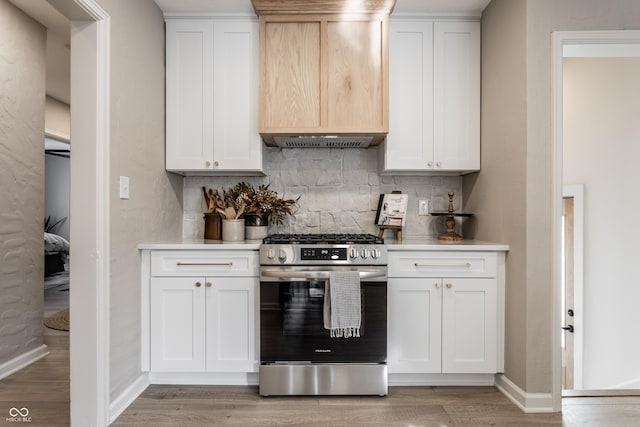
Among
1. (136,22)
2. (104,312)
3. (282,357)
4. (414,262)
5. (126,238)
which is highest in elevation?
(136,22)

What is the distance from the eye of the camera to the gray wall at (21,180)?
2738 mm

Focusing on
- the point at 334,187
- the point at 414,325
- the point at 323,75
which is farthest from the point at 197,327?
the point at 323,75

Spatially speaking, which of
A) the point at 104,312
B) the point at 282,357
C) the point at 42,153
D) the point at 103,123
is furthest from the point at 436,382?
the point at 42,153

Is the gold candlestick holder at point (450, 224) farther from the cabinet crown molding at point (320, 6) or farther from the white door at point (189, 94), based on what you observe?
the white door at point (189, 94)

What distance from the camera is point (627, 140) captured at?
2.90 m

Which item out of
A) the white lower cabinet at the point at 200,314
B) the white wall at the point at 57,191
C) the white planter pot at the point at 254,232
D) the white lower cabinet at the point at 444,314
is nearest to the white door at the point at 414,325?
the white lower cabinet at the point at 444,314

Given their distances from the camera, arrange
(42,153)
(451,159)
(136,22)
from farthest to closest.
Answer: (42,153), (451,159), (136,22)

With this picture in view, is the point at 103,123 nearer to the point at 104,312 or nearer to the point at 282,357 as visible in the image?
the point at 104,312

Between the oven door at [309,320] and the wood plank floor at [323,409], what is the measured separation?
0.25 metres

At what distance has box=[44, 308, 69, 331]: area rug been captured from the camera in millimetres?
3649

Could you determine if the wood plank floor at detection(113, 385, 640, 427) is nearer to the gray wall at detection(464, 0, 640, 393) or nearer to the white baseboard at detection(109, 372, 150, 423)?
the white baseboard at detection(109, 372, 150, 423)

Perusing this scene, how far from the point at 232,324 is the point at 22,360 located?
1.68 m

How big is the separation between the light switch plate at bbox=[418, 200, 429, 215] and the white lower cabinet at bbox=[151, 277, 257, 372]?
1.56 meters

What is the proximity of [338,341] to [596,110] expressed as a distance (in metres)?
2.79
